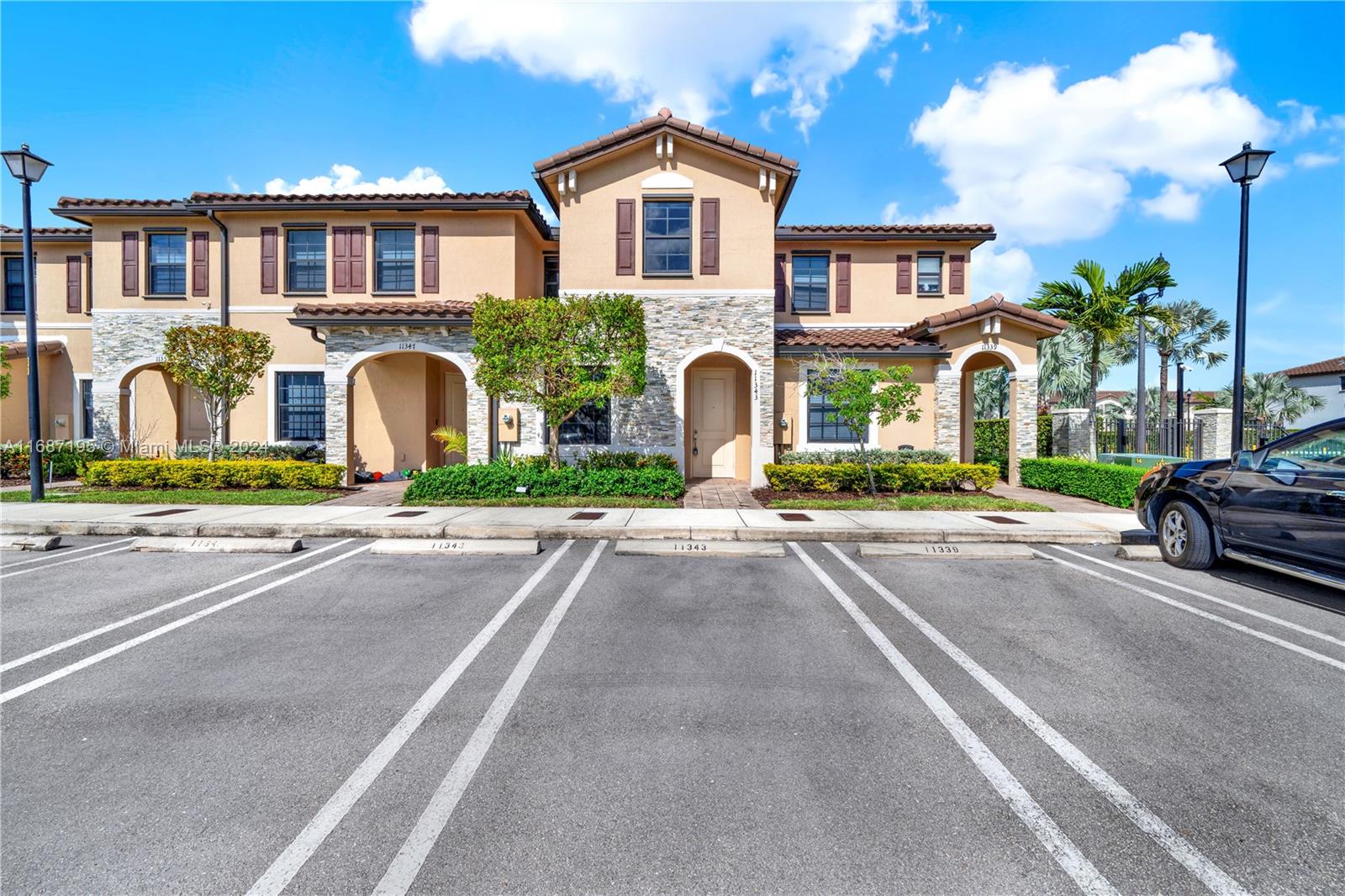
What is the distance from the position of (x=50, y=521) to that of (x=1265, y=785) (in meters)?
14.8

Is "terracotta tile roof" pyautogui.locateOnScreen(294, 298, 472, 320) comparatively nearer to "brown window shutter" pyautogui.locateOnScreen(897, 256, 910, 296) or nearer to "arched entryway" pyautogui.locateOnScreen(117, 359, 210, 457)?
"arched entryway" pyautogui.locateOnScreen(117, 359, 210, 457)

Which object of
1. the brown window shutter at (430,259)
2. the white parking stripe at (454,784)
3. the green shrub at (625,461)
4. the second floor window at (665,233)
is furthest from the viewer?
the brown window shutter at (430,259)

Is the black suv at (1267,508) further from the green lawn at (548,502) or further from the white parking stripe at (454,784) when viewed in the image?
the white parking stripe at (454,784)

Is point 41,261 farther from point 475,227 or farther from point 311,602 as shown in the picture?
point 311,602

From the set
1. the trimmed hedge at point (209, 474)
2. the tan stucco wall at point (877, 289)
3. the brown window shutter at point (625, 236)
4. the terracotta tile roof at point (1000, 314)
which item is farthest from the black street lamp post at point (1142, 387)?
the trimmed hedge at point (209, 474)

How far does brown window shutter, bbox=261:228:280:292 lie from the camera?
15.7 metres

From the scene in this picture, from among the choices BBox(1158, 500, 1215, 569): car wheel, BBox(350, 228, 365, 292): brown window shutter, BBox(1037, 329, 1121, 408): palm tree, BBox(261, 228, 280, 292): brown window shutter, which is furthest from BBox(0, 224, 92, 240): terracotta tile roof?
BBox(1037, 329, 1121, 408): palm tree

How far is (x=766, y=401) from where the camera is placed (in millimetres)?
13875

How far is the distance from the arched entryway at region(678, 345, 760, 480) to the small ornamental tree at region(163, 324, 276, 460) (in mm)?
10722

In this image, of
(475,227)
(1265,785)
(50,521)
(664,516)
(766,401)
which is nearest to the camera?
(1265,785)

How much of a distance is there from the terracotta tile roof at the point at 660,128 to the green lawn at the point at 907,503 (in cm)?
818

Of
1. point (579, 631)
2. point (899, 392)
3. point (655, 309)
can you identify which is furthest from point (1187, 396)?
point (579, 631)

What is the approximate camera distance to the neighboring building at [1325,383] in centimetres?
3116

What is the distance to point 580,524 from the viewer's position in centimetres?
918
